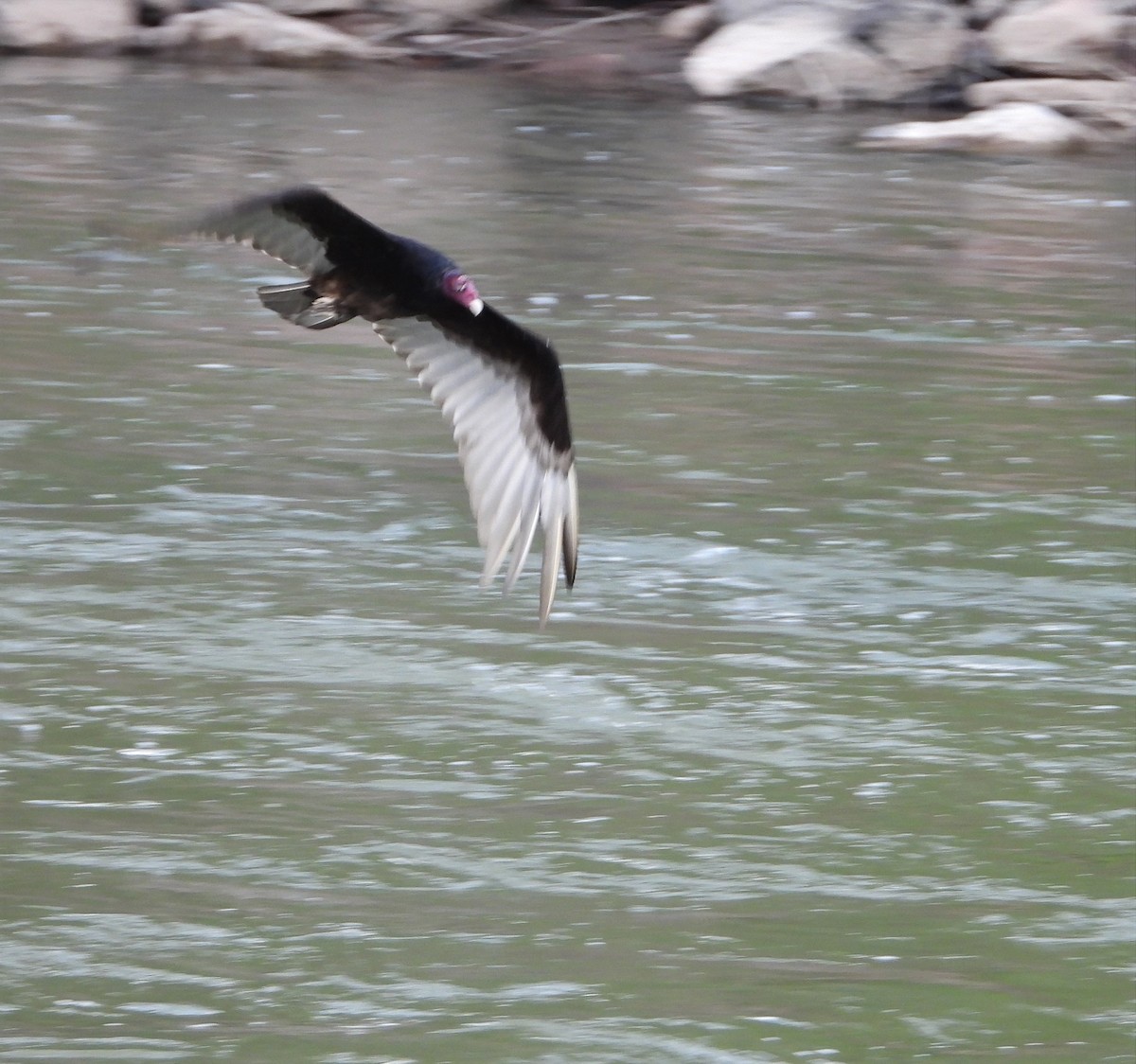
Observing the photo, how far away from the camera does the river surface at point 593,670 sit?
3330 mm

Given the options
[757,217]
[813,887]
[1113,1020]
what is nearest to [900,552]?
[813,887]

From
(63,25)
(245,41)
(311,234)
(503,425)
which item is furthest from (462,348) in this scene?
(63,25)

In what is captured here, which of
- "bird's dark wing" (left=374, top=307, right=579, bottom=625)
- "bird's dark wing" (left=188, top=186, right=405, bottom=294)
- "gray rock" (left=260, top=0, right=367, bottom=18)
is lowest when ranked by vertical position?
"bird's dark wing" (left=374, top=307, right=579, bottom=625)

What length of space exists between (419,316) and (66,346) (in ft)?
8.57

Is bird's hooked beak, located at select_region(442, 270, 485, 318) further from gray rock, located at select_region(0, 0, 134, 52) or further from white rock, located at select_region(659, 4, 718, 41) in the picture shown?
white rock, located at select_region(659, 4, 718, 41)

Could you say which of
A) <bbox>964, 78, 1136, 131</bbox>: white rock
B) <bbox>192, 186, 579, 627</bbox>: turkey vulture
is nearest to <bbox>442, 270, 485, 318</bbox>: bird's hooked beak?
<bbox>192, 186, 579, 627</bbox>: turkey vulture

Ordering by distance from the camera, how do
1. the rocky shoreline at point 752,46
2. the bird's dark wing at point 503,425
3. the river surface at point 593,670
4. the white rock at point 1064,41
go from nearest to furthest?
1. the river surface at point 593,670
2. the bird's dark wing at point 503,425
3. the rocky shoreline at point 752,46
4. the white rock at point 1064,41

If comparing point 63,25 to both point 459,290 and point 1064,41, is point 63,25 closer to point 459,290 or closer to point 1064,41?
point 1064,41

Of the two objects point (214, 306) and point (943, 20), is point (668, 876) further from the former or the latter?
point (943, 20)

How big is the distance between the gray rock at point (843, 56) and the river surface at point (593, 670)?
4536 millimetres

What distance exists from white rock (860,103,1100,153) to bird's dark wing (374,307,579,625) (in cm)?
755

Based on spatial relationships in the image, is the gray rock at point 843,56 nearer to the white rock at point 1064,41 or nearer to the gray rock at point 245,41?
the white rock at point 1064,41

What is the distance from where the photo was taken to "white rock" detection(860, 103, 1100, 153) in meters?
12.0

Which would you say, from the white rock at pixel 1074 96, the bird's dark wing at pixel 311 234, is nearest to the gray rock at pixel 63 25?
the white rock at pixel 1074 96
